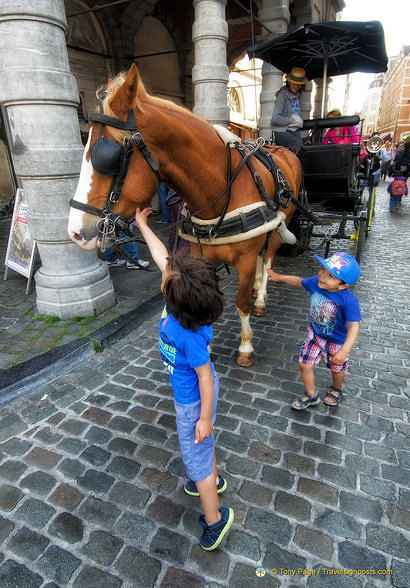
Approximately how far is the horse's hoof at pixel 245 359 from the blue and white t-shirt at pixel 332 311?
38.2 inches

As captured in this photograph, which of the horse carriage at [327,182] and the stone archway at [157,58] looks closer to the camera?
the horse carriage at [327,182]

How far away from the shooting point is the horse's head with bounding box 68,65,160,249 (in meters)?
2.00

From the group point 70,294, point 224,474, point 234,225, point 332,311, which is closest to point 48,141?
point 70,294

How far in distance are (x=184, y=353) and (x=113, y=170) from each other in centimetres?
124

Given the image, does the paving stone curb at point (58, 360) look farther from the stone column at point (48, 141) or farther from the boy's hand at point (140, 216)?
the boy's hand at point (140, 216)

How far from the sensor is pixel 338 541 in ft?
5.98

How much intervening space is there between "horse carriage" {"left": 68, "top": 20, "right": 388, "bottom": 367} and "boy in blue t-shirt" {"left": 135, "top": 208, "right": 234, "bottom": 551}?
31.4 inches

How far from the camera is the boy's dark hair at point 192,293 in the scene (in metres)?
1.46

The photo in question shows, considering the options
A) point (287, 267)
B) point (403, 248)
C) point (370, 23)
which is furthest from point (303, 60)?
point (403, 248)

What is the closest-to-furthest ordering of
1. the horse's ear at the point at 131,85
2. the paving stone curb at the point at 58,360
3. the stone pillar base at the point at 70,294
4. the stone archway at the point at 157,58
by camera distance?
the horse's ear at the point at 131,85
the paving stone curb at the point at 58,360
the stone pillar base at the point at 70,294
the stone archway at the point at 157,58

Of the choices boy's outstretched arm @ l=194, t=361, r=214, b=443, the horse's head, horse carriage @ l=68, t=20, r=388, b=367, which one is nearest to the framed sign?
horse carriage @ l=68, t=20, r=388, b=367

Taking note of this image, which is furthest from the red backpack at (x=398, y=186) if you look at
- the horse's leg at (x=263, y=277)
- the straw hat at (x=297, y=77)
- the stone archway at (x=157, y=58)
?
the horse's leg at (x=263, y=277)

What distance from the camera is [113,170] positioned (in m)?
2.07

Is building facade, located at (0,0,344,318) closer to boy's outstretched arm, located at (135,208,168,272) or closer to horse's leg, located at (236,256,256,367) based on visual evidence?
boy's outstretched arm, located at (135,208,168,272)
